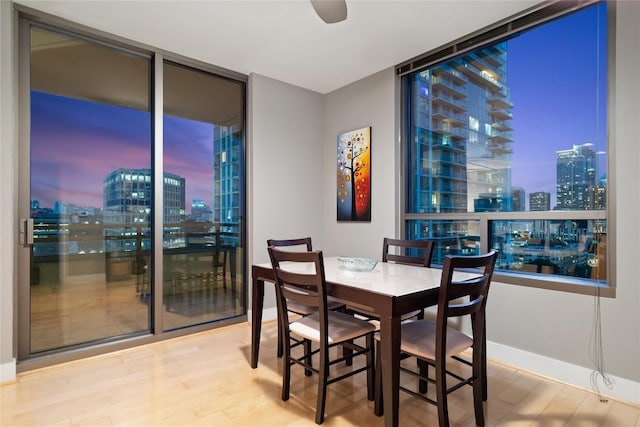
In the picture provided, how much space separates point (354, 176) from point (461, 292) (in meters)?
2.29

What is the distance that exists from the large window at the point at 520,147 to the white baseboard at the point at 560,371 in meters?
0.54

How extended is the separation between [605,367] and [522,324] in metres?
0.51

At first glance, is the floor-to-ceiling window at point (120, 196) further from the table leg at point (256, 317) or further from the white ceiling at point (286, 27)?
the table leg at point (256, 317)

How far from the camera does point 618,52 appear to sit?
7.20 feet

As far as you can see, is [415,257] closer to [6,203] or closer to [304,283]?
[304,283]

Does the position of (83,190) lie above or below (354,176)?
below

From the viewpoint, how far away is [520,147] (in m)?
2.71

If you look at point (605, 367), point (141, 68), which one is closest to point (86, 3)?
point (141, 68)

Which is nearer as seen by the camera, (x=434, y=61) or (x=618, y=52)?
(x=618, y=52)

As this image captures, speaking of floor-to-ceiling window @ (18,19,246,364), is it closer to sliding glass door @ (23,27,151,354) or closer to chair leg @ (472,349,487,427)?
sliding glass door @ (23,27,151,354)

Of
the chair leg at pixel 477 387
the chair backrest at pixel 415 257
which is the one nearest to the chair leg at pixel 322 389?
the chair leg at pixel 477 387

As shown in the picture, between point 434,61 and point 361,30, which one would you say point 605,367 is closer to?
point 434,61

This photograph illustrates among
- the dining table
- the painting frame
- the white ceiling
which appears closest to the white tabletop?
the dining table

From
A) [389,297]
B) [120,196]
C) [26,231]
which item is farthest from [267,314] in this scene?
[389,297]
